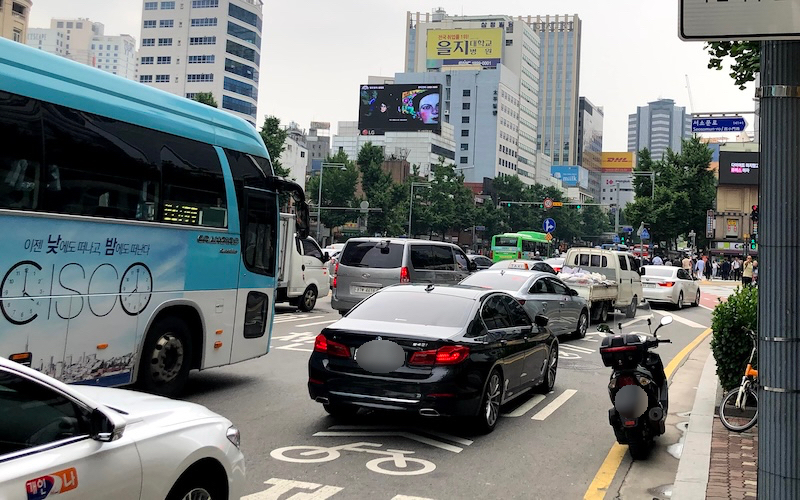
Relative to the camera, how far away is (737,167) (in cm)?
7812

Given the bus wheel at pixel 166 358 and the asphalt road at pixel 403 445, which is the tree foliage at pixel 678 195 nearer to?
the asphalt road at pixel 403 445

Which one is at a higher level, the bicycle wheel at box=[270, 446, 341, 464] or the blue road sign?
the blue road sign

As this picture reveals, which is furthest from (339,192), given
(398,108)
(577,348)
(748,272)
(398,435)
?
(398,435)

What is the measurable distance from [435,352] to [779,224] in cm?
458

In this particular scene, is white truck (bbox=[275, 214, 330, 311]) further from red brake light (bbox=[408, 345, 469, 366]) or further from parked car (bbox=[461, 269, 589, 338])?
red brake light (bbox=[408, 345, 469, 366])

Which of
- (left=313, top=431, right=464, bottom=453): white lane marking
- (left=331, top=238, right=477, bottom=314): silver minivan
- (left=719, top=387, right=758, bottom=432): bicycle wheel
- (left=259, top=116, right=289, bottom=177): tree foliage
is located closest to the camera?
(left=313, top=431, right=464, bottom=453): white lane marking

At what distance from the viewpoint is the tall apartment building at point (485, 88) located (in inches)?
5719

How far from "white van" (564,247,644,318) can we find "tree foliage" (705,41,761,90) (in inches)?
552

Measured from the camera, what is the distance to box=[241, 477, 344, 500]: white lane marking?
5.64m

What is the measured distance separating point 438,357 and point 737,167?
79.0 meters

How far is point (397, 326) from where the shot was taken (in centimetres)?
776

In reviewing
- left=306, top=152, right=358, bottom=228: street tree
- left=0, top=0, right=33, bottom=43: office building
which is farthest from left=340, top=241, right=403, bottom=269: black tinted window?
left=0, top=0, right=33, bottom=43: office building

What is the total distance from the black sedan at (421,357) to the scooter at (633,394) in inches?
50.0

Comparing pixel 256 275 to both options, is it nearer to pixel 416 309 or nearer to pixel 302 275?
pixel 416 309
